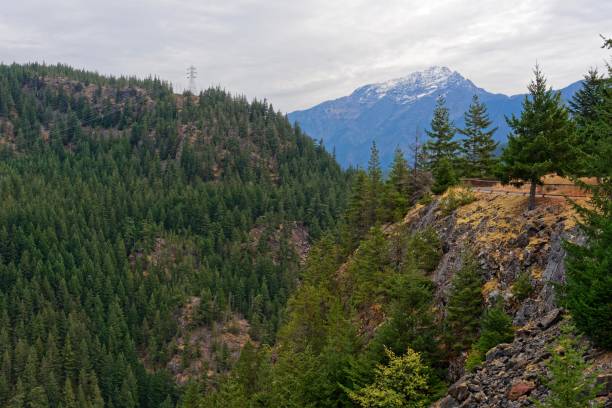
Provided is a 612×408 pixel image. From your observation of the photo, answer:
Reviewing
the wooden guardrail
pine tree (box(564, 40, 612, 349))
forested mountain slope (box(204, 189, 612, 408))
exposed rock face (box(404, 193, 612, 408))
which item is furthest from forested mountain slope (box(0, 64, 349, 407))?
pine tree (box(564, 40, 612, 349))

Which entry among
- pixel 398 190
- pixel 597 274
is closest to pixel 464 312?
pixel 597 274

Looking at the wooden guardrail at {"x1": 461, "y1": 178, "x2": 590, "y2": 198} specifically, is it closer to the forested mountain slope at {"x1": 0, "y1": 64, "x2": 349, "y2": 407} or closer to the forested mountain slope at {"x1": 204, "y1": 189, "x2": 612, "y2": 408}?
the forested mountain slope at {"x1": 204, "y1": 189, "x2": 612, "y2": 408}

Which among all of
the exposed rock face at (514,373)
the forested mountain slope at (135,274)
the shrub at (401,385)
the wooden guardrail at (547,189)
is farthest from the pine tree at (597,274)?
the forested mountain slope at (135,274)

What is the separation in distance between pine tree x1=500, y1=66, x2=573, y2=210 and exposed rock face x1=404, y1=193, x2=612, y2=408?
2891 mm

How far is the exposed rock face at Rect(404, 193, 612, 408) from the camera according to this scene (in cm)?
2089

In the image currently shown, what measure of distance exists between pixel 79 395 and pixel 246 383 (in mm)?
53805

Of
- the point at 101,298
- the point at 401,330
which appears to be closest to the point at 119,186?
the point at 101,298

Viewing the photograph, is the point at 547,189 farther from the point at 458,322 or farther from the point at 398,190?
the point at 398,190

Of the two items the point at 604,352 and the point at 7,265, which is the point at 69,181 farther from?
the point at 604,352

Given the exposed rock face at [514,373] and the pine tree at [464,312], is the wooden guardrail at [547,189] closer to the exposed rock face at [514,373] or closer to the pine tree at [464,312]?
the pine tree at [464,312]

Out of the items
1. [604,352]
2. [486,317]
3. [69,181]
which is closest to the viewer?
[604,352]

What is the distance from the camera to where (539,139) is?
3028 cm

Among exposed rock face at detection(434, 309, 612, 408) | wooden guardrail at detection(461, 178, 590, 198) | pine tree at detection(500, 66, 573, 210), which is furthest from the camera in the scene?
wooden guardrail at detection(461, 178, 590, 198)

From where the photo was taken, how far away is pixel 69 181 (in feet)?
590
